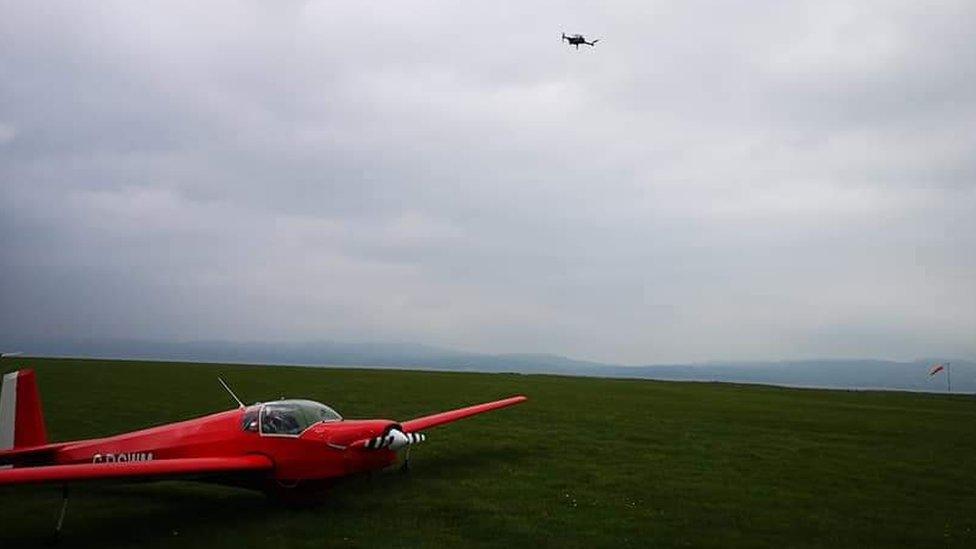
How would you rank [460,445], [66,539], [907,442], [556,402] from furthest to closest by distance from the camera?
1. [556,402]
2. [907,442]
3. [460,445]
4. [66,539]

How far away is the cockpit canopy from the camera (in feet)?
35.9

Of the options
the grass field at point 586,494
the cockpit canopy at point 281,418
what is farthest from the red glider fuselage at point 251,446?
the grass field at point 586,494

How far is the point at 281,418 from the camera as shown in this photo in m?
11.0

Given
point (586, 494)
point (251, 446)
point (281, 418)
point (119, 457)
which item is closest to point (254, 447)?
point (251, 446)

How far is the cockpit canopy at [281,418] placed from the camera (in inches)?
431

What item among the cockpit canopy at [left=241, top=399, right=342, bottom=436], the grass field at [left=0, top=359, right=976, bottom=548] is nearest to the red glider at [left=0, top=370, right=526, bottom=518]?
the cockpit canopy at [left=241, top=399, right=342, bottom=436]

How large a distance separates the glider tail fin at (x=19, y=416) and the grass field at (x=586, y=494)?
3.11 feet

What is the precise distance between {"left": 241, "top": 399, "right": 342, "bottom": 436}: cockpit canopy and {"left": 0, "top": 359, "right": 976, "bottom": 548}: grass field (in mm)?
1270

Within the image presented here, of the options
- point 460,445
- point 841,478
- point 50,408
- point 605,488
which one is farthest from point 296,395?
point 841,478

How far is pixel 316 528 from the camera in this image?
390 inches

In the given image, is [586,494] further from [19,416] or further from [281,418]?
[19,416]

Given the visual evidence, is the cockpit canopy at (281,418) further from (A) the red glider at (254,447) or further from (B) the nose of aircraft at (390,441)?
(B) the nose of aircraft at (390,441)

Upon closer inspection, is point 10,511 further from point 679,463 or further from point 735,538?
point 679,463

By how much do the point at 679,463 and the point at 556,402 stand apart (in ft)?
46.0
